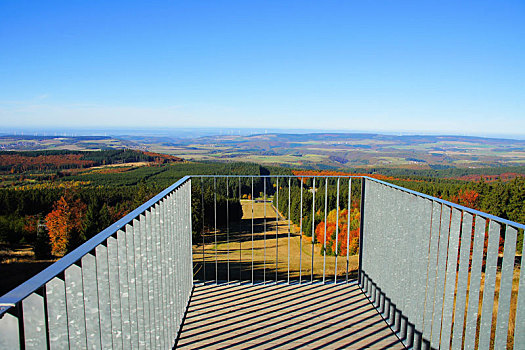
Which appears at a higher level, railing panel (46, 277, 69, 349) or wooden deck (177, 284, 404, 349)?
railing panel (46, 277, 69, 349)

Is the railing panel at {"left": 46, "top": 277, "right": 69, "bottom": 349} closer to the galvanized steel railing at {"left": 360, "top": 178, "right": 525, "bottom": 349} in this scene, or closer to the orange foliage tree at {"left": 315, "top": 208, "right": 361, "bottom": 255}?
the galvanized steel railing at {"left": 360, "top": 178, "right": 525, "bottom": 349}

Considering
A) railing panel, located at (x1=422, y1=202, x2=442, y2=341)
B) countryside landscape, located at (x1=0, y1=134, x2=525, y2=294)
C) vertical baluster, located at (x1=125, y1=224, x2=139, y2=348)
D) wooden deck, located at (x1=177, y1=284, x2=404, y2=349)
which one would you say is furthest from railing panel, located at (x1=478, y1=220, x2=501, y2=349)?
countryside landscape, located at (x1=0, y1=134, x2=525, y2=294)

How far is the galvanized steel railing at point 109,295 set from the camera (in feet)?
2.49

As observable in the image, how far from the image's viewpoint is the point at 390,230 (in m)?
2.91

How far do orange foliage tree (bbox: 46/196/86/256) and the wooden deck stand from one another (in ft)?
98.5

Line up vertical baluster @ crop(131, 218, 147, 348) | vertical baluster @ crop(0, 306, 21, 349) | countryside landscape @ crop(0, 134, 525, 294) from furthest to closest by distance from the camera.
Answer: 1. countryside landscape @ crop(0, 134, 525, 294)
2. vertical baluster @ crop(131, 218, 147, 348)
3. vertical baluster @ crop(0, 306, 21, 349)

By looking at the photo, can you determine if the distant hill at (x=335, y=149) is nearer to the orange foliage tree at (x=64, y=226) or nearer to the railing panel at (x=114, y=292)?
the orange foliage tree at (x=64, y=226)

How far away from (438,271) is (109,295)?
1.89m

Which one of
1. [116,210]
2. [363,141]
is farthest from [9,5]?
[363,141]

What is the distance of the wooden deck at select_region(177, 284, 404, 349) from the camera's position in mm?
2486

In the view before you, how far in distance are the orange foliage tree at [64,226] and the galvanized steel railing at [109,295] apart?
101 ft

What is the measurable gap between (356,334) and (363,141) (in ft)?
378

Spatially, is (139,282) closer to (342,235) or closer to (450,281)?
(450,281)

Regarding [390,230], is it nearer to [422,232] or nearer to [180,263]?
[422,232]
